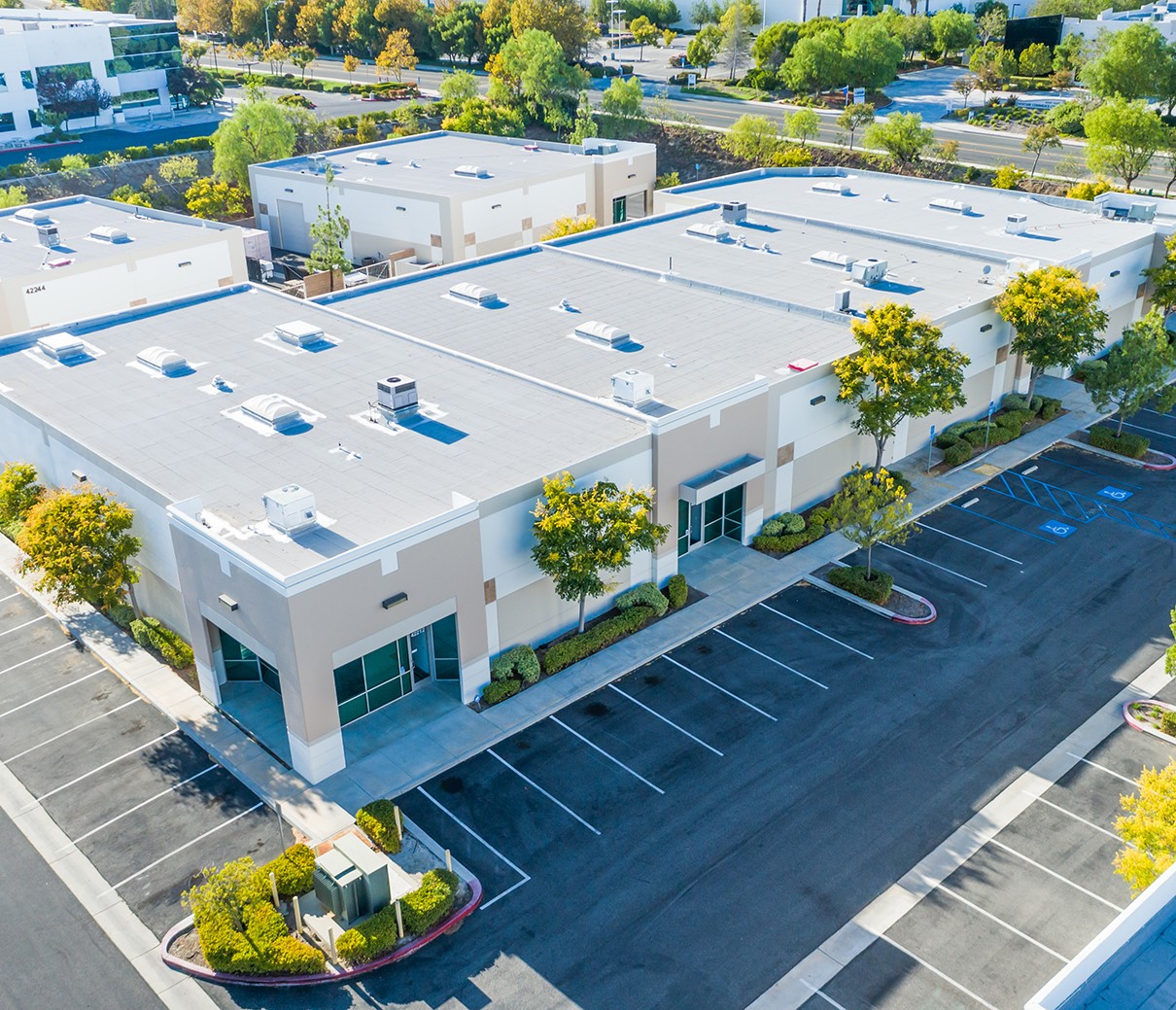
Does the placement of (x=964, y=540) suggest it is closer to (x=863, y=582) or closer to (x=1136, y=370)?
(x=863, y=582)

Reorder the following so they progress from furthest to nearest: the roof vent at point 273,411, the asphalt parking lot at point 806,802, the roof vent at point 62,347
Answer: the roof vent at point 62,347, the roof vent at point 273,411, the asphalt parking lot at point 806,802

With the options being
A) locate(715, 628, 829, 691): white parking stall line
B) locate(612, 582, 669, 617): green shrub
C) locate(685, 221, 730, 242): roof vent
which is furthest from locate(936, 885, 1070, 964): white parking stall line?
locate(685, 221, 730, 242): roof vent

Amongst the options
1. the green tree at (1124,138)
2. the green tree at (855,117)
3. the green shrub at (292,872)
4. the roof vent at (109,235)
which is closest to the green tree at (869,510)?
the green shrub at (292,872)

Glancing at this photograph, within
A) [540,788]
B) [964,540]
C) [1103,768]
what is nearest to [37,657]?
[540,788]

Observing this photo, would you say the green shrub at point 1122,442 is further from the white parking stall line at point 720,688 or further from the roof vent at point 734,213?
the white parking stall line at point 720,688

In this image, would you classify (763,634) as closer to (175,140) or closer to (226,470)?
(226,470)
